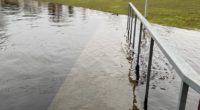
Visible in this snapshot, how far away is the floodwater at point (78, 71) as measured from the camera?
198 inches

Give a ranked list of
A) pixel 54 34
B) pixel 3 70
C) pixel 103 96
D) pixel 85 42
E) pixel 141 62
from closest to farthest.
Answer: pixel 103 96 → pixel 3 70 → pixel 141 62 → pixel 85 42 → pixel 54 34

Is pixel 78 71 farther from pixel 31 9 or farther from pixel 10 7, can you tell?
pixel 10 7

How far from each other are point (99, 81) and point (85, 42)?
3893 millimetres

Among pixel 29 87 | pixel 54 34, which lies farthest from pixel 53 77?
pixel 54 34

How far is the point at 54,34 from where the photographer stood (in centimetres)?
1094

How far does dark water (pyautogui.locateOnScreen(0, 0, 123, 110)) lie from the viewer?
5.22 m

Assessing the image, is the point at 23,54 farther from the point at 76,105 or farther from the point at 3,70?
the point at 76,105

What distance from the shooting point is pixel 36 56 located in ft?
25.8

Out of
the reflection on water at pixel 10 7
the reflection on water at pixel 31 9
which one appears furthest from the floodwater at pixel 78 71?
the reflection on water at pixel 10 7

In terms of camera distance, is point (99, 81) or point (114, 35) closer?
point (99, 81)

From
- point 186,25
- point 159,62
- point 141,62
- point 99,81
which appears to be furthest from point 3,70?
point 186,25

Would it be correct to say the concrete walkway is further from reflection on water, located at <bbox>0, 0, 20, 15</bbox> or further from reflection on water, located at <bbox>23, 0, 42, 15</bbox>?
reflection on water, located at <bbox>0, 0, 20, 15</bbox>

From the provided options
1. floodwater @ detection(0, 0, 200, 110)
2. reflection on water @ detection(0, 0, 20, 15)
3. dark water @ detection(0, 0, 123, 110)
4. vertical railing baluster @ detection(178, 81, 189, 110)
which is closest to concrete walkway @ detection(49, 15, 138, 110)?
floodwater @ detection(0, 0, 200, 110)

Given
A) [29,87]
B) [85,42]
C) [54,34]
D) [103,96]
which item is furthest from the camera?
[54,34]
